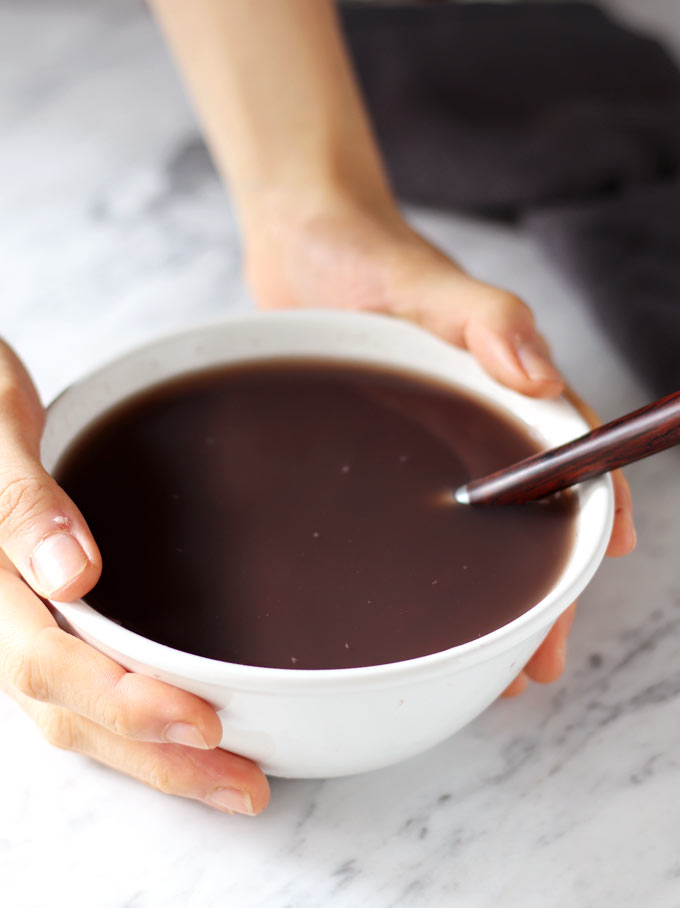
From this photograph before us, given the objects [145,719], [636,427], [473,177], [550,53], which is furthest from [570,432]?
[550,53]

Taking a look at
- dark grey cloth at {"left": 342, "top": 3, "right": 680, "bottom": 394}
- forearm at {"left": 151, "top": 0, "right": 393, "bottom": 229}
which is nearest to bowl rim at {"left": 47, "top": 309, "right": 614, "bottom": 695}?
dark grey cloth at {"left": 342, "top": 3, "right": 680, "bottom": 394}

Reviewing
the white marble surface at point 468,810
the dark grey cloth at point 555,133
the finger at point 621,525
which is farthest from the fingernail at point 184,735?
the dark grey cloth at point 555,133

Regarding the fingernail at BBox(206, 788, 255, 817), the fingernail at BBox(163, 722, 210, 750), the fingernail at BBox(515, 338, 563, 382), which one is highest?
the fingernail at BBox(163, 722, 210, 750)

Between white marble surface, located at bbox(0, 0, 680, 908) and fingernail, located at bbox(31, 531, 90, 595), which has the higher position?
fingernail, located at bbox(31, 531, 90, 595)

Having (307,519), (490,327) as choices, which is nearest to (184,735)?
(307,519)

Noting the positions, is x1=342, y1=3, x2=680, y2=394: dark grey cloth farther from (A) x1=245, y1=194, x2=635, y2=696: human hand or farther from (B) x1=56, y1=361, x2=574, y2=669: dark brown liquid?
(B) x1=56, y1=361, x2=574, y2=669: dark brown liquid

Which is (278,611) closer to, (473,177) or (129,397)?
(129,397)

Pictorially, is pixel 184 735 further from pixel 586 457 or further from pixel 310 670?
pixel 586 457
